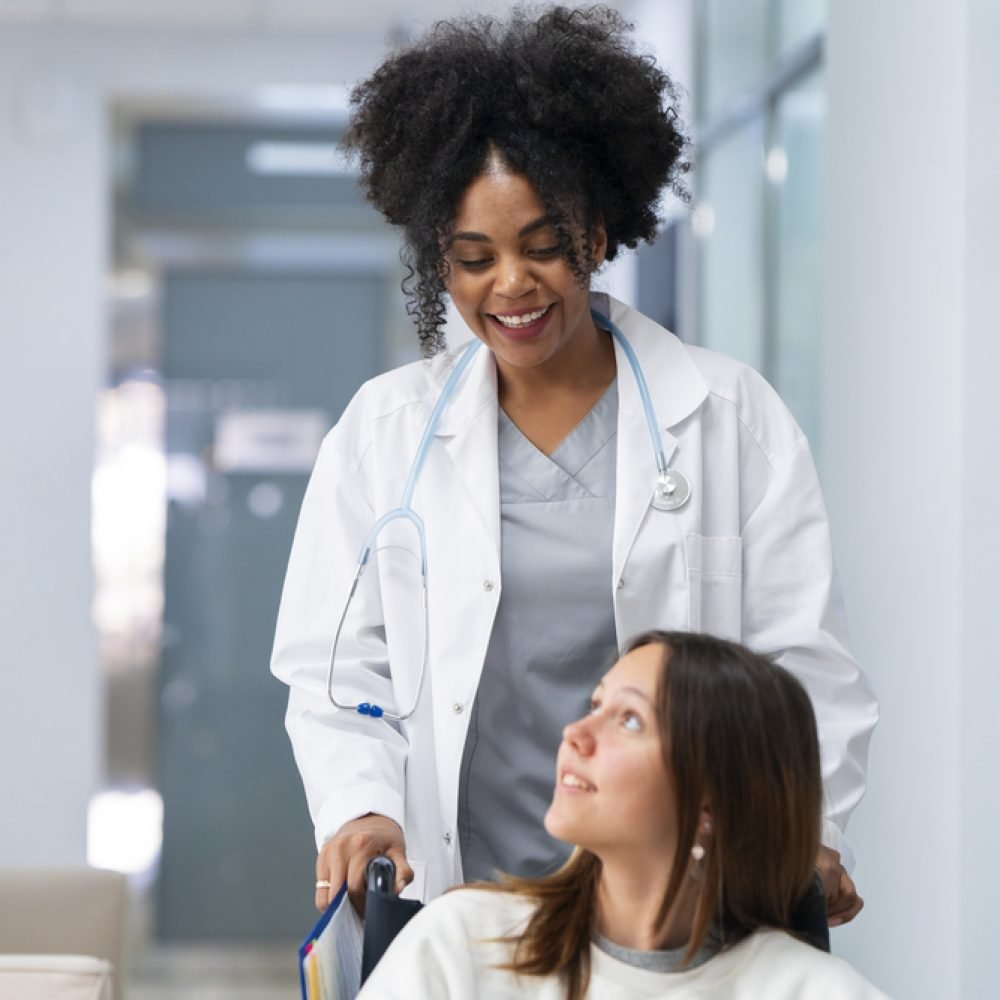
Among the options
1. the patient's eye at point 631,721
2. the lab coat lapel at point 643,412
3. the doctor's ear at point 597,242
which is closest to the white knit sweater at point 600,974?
the patient's eye at point 631,721

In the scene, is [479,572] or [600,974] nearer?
[600,974]

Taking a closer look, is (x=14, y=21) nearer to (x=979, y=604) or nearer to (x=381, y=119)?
(x=381, y=119)

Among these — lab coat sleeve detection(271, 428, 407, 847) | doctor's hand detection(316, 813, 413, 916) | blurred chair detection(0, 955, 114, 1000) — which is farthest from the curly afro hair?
blurred chair detection(0, 955, 114, 1000)

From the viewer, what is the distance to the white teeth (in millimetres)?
1551

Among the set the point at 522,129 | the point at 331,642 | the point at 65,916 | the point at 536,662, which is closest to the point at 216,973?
the point at 65,916

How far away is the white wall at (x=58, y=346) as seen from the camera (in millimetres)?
4117

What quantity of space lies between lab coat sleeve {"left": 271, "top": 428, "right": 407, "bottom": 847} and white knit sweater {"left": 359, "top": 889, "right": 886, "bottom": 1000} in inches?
9.1

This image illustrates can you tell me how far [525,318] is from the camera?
1.55 metres

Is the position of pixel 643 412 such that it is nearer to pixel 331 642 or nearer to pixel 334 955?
pixel 331 642

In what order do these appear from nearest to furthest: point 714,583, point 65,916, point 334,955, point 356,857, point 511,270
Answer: point 334,955 → point 356,857 → point 511,270 → point 714,583 → point 65,916

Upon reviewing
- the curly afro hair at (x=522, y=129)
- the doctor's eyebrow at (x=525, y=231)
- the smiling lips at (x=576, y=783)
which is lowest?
the smiling lips at (x=576, y=783)

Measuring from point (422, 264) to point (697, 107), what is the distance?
8.63ft

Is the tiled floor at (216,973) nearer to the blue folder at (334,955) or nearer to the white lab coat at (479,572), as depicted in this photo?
the white lab coat at (479,572)

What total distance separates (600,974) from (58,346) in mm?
3269
